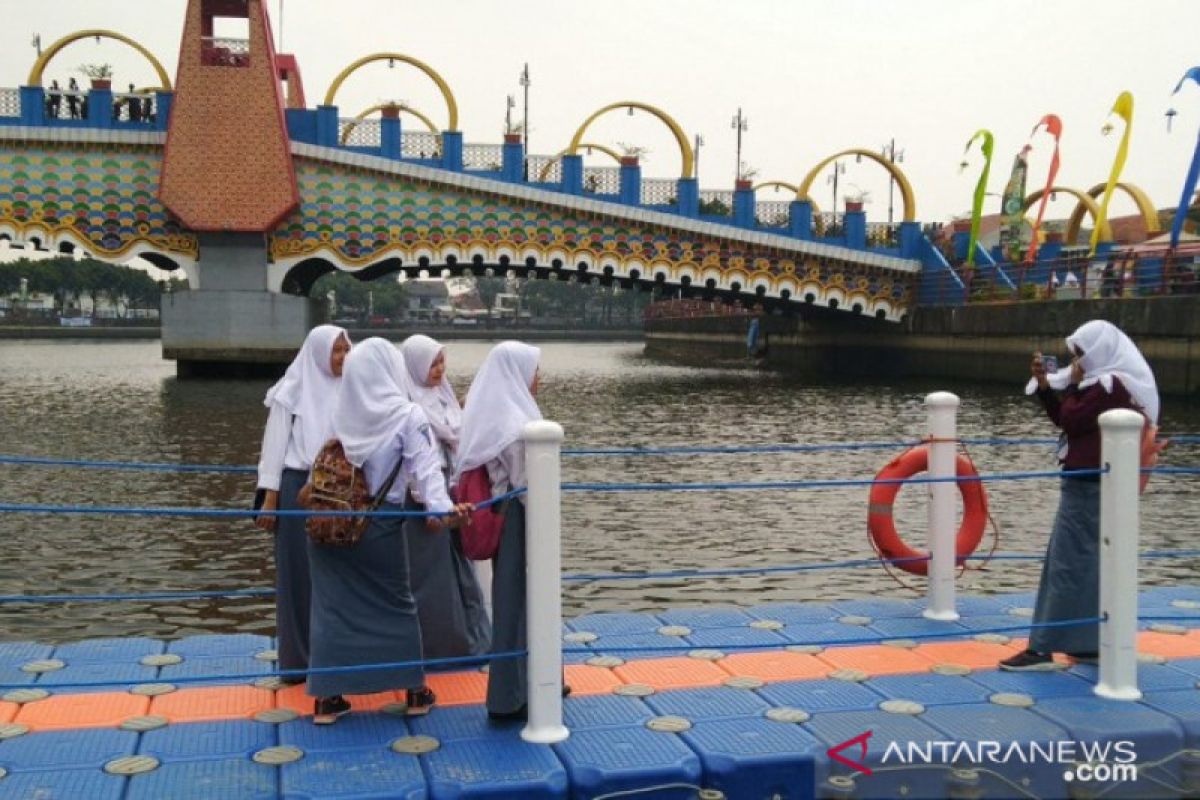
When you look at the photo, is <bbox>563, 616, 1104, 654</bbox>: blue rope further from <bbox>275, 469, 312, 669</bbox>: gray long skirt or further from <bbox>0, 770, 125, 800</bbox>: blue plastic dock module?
<bbox>0, 770, 125, 800</bbox>: blue plastic dock module

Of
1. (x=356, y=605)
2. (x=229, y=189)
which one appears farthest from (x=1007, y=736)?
(x=229, y=189)

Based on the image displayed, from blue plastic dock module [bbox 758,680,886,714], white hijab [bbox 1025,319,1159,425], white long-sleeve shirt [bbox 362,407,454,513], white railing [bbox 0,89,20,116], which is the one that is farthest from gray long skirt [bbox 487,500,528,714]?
Result: white railing [bbox 0,89,20,116]

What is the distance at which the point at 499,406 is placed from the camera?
4180 mm

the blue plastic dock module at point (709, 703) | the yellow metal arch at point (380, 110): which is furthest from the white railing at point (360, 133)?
the blue plastic dock module at point (709, 703)

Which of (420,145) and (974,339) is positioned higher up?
(420,145)

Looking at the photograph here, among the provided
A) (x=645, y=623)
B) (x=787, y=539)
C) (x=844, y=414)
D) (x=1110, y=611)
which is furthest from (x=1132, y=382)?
(x=844, y=414)

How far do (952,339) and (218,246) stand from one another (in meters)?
18.0

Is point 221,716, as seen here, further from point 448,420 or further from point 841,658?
point 841,658

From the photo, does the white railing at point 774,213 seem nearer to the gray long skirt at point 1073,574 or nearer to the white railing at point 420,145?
the white railing at point 420,145

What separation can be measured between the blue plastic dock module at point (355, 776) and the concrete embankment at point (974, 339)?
20.3m

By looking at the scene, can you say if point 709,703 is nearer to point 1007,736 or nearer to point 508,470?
point 1007,736

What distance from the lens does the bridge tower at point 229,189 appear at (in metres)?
26.1

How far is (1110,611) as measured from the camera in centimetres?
450

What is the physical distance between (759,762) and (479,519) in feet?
4.07
